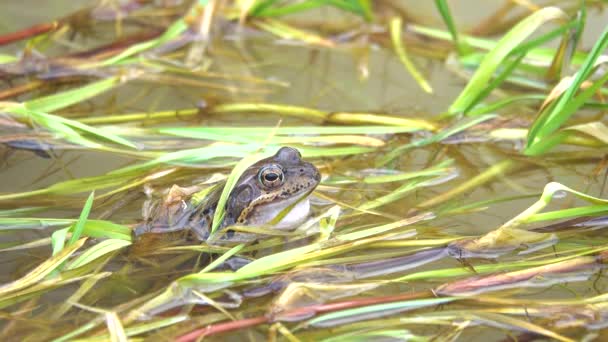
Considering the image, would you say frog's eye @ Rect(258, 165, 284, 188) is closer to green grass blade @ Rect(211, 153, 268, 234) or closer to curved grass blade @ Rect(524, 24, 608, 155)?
green grass blade @ Rect(211, 153, 268, 234)

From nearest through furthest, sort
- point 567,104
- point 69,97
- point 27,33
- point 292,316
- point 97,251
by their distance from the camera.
→ 1. point 292,316
2. point 97,251
3. point 567,104
4. point 69,97
5. point 27,33

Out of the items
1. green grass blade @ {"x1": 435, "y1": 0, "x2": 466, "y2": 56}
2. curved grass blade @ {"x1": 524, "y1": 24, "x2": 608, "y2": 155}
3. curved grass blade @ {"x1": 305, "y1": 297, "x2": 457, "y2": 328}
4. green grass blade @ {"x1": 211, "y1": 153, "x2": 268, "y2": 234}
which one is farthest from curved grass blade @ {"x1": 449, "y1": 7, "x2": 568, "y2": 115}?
curved grass blade @ {"x1": 305, "y1": 297, "x2": 457, "y2": 328}

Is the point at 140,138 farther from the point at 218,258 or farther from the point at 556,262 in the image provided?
the point at 556,262

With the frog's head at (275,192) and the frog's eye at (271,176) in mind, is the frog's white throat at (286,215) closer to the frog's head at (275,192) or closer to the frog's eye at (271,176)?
the frog's head at (275,192)

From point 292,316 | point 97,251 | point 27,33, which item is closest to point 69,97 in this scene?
point 27,33

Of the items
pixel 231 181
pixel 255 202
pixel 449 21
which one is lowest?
pixel 255 202

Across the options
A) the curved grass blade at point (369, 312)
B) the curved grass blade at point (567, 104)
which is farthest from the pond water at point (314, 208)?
the curved grass blade at point (567, 104)

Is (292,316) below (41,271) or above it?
below

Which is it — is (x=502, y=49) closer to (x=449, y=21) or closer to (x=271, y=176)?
(x=449, y=21)
